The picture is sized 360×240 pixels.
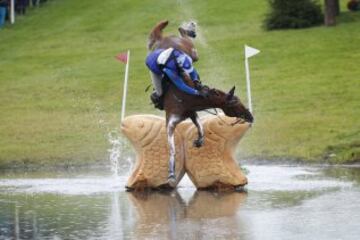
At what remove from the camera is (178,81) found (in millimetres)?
16016

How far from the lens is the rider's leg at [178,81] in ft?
52.4

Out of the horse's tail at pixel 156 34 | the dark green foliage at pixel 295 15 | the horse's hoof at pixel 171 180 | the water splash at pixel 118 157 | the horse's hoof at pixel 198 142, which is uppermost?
the horse's tail at pixel 156 34

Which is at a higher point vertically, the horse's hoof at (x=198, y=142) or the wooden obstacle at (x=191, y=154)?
the horse's hoof at (x=198, y=142)

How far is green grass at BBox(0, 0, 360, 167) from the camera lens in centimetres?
2361

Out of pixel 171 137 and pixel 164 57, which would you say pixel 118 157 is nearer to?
pixel 171 137

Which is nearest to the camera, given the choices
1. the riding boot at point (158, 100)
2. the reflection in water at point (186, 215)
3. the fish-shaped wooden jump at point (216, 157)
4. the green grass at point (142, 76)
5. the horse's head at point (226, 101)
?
the reflection in water at point (186, 215)

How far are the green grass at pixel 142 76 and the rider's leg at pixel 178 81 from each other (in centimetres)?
560

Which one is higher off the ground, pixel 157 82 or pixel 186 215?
pixel 157 82

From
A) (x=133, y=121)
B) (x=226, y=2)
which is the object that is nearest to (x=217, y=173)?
(x=133, y=121)

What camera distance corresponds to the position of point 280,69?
33656 mm

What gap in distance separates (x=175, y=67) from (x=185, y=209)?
2.25 metres

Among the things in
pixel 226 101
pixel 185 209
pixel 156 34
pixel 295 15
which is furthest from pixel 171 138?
pixel 295 15

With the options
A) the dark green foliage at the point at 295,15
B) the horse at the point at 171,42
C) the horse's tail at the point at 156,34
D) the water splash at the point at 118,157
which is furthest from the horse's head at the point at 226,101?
the dark green foliage at the point at 295,15

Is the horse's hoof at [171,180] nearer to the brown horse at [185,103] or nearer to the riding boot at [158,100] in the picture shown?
the brown horse at [185,103]
